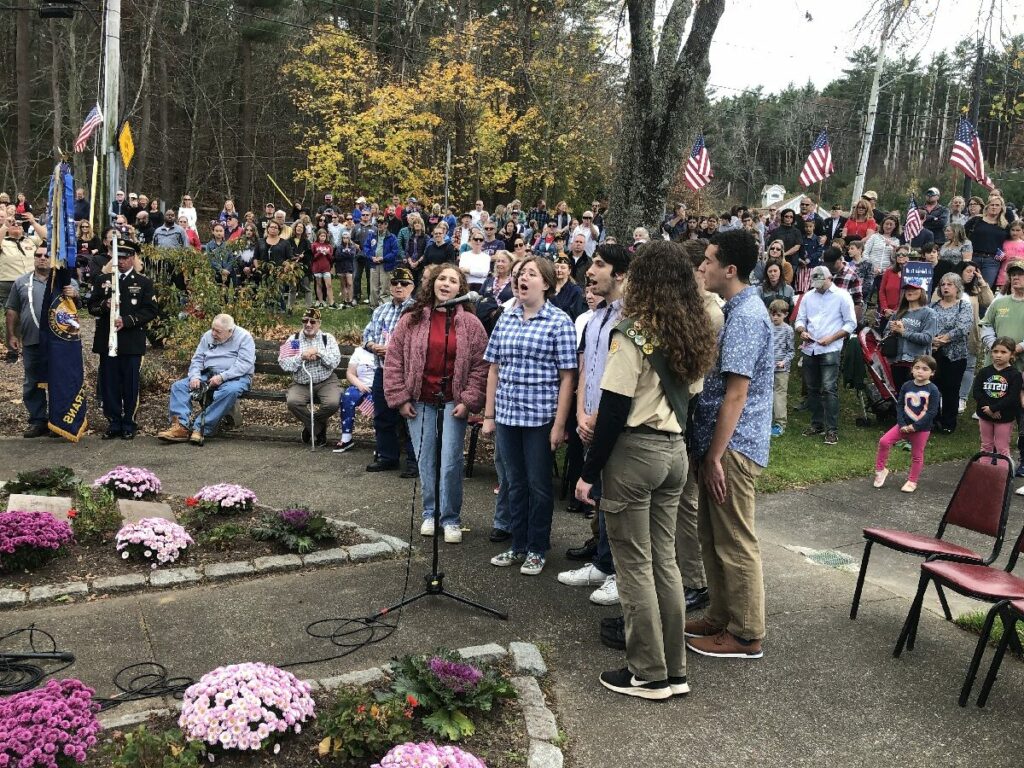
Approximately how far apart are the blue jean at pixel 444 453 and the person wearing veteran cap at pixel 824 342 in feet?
17.9

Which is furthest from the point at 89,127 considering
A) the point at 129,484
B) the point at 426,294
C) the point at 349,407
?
the point at 426,294

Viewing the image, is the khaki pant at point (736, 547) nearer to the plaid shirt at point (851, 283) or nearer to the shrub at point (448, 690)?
the shrub at point (448, 690)

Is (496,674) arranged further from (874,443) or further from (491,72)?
(491,72)

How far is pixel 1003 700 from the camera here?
13.6 ft

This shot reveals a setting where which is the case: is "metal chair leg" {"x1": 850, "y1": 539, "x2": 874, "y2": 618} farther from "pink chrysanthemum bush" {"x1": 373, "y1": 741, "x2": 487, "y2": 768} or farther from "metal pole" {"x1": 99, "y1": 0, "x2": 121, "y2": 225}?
"metal pole" {"x1": 99, "y1": 0, "x2": 121, "y2": 225}

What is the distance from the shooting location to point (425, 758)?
3.09 meters

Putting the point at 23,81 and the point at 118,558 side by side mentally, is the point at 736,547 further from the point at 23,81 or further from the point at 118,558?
the point at 23,81

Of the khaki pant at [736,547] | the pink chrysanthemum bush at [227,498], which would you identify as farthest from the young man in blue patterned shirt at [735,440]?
the pink chrysanthemum bush at [227,498]

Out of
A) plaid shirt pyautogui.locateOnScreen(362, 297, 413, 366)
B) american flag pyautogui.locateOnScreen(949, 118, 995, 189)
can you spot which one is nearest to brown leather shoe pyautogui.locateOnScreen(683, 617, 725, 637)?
plaid shirt pyautogui.locateOnScreen(362, 297, 413, 366)

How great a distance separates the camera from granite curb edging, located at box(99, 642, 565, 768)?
11.6ft

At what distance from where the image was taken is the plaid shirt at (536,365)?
5387mm

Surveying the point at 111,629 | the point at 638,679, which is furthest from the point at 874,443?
the point at 111,629

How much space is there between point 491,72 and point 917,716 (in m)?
26.6

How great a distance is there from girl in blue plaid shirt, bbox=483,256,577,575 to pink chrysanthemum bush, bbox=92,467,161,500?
2.93m
